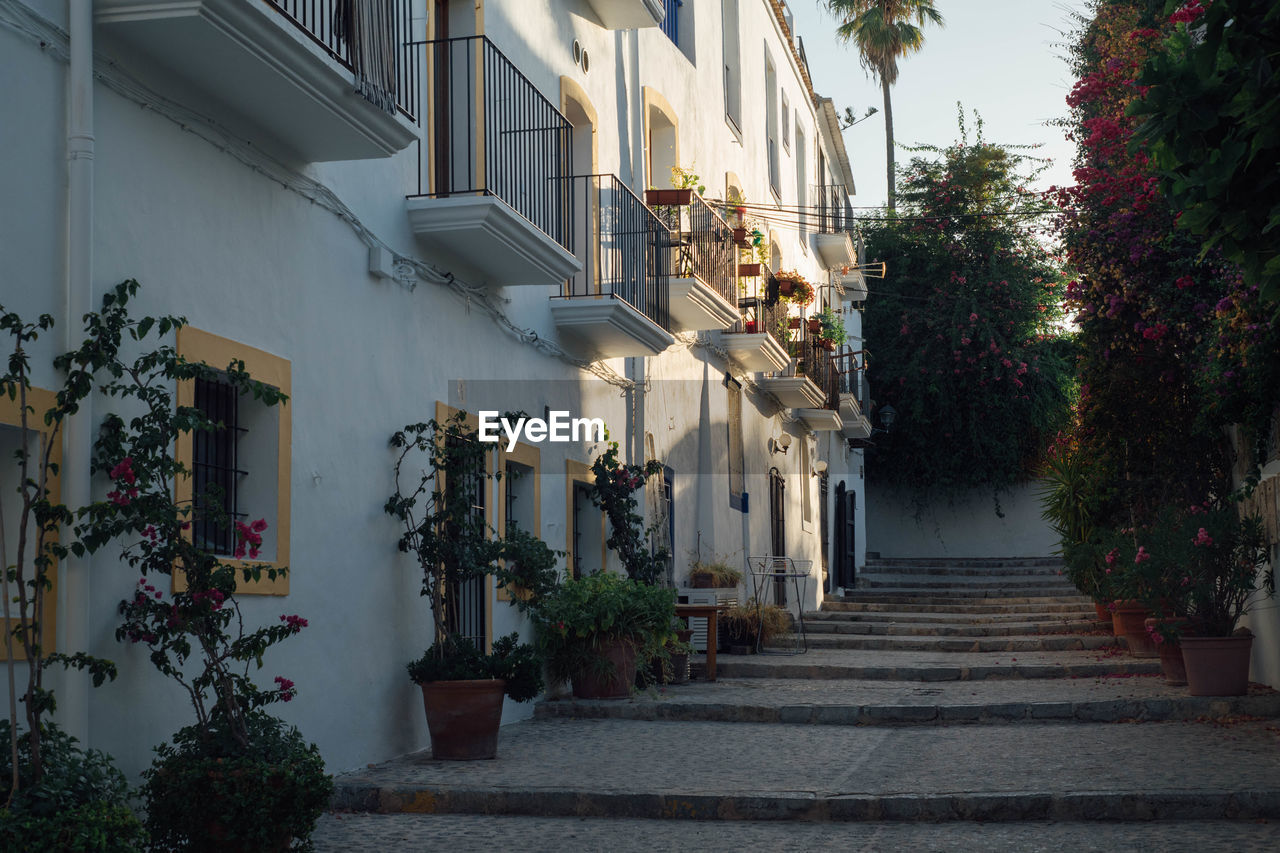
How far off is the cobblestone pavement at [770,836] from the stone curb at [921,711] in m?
3.70

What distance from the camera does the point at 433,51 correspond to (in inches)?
367

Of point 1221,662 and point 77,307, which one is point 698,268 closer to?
point 1221,662

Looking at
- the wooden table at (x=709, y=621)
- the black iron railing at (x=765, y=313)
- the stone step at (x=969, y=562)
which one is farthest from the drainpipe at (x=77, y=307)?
the stone step at (x=969, y=562)

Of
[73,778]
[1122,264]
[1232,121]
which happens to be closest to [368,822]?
[73,778]

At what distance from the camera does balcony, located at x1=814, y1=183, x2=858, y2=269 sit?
25328 millimetres

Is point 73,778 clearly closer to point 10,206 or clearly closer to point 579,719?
point 10,206

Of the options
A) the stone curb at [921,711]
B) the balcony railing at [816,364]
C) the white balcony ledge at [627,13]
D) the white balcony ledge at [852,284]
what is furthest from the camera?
the white balcony ledge at [852,284]

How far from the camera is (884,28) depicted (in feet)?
121

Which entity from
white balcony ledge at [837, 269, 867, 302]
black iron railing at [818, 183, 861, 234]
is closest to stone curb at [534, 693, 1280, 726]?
black iron railing at [818, 183, 861, 234]

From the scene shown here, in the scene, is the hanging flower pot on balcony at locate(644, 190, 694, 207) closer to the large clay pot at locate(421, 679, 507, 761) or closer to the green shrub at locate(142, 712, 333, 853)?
the large clay pot at locate(421, 679, 507, 761)

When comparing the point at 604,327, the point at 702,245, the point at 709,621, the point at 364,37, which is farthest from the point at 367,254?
the point at 702,245

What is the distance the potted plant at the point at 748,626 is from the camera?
598 inches

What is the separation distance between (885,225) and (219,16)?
90.2 feet

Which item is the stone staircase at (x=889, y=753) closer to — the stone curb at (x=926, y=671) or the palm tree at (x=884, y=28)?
the stone curb at (x=926, y=671)
